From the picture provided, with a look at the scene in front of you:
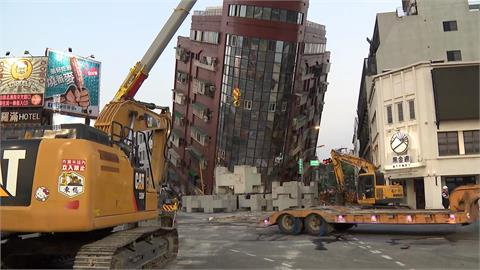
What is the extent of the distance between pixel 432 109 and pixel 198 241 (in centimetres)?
2389

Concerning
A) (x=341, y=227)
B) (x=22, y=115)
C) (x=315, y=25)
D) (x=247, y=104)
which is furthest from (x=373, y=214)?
(x=315, y=25)

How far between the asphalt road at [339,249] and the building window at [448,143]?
14.7 meters

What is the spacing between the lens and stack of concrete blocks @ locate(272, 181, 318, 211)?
123ft

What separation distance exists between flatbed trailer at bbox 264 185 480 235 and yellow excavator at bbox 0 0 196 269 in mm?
9156

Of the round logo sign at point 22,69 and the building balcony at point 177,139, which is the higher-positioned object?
the round logo sign at point 22,69

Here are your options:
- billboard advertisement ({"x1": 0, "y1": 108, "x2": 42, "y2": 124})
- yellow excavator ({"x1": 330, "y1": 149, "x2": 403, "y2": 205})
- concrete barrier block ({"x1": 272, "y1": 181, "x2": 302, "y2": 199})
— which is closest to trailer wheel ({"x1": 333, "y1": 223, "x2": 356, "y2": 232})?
yellow excavator ({"x1": 330, "y1": 149, "x2": 403, "y2": 205})

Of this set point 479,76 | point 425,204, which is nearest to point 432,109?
point 479,76

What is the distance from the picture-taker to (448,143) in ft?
114

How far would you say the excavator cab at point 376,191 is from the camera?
2397 centimetres

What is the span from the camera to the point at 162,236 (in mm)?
11414

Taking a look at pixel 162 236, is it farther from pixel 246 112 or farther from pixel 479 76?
pixel 246 112

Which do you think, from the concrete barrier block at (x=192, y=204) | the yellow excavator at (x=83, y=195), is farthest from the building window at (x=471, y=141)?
the yellow excavator at (x=83, y=195)

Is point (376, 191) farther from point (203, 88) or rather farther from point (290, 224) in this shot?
point (203, 88)

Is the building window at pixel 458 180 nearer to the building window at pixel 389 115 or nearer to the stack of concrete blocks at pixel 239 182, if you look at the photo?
the building window at pixel 389 115
